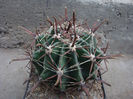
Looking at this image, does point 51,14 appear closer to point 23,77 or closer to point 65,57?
point 23,77

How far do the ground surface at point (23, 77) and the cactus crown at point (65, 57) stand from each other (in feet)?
1.81

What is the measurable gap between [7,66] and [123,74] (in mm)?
1205

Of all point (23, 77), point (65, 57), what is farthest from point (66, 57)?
point (23, 77)

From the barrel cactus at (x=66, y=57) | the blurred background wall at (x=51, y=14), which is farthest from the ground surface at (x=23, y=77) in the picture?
the barrel cactus at (x=66, y=57)

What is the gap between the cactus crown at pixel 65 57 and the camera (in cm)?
96

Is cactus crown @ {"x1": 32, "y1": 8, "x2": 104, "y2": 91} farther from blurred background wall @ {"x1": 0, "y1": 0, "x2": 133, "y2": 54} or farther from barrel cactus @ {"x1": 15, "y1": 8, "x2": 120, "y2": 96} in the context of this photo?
blurred background wall @ {"x1": 0, "y1": 0, "x2": 133, "y2": 54}

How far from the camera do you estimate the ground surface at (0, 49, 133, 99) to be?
4.89 ft

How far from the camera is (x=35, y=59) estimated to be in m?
1.05

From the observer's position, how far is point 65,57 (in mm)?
989

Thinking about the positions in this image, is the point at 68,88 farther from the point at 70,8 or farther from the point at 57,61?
the point at 70,8

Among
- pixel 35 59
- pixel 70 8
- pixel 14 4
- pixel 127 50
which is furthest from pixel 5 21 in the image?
pixel 127 50

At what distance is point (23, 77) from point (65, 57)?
0.79m

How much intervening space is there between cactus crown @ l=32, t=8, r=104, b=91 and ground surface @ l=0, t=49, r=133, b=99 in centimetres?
55

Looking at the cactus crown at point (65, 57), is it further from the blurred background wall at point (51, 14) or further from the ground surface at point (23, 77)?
the blurred background wall at point (51, 14)
